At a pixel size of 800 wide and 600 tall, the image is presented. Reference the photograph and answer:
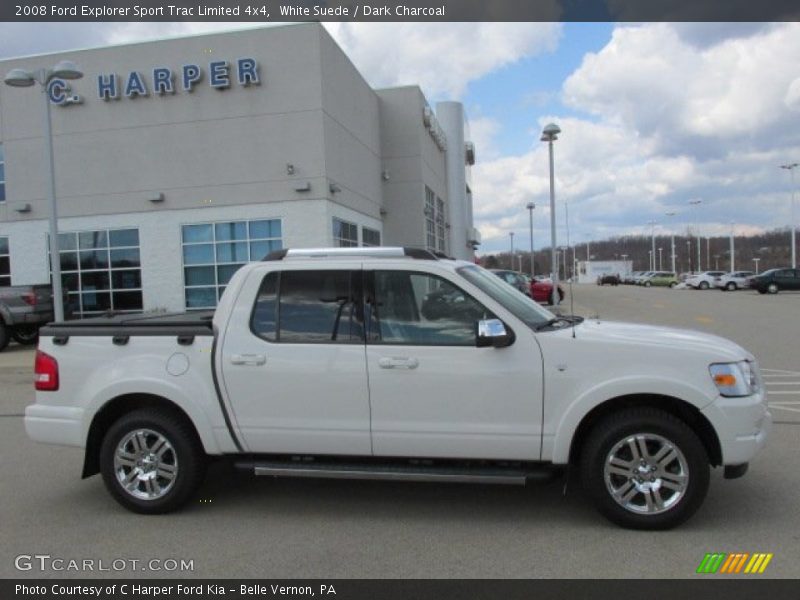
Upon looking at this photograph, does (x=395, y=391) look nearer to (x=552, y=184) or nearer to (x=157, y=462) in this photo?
(x=157, y=462)

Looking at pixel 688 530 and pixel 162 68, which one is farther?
pixel 162 68

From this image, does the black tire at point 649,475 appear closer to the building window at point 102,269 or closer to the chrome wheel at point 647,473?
the chrome wheel at point 647,473

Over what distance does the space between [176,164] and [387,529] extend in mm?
19415

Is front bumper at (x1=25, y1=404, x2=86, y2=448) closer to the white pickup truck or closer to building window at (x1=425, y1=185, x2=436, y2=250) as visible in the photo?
the white pickup truck

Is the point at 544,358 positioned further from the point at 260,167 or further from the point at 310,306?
the point at 260,167

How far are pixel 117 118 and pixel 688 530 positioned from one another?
2195 centimetres

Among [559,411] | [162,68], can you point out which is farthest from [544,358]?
[162,68]

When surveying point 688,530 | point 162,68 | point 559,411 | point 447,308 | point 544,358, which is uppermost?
point 162,68

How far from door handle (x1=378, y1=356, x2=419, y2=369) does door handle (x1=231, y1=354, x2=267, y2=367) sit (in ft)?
2.79

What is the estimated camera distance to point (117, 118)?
21.9 metres

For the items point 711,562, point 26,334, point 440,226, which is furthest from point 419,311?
point 440,226

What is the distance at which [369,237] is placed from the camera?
91.8 feet

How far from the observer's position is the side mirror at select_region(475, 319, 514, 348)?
14.5 feet
